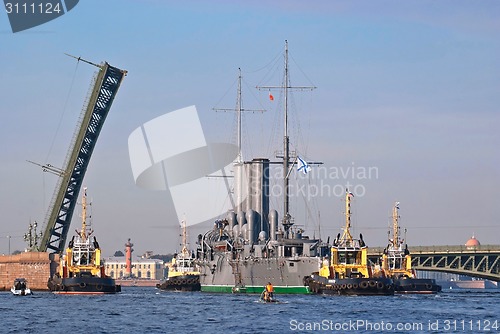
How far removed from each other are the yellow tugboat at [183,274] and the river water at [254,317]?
1721 inches

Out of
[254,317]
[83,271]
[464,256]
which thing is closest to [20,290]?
[83,271]

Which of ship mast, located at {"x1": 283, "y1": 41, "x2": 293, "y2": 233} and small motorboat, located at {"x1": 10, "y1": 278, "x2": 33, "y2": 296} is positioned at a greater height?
ship mast, located at {"x1": 283, "y1": 41, "x2": 293, "y2": 233}

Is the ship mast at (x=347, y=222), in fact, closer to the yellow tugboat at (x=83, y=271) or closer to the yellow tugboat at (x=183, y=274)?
the yellow tugboat at (x=83, y=271)

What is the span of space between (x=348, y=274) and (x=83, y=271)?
2431 centimetres

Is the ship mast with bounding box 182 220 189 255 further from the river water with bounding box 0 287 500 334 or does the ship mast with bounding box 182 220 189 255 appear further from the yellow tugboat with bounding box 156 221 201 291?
the river water with bounding box 0 287 500 334

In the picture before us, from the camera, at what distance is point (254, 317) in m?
60.3

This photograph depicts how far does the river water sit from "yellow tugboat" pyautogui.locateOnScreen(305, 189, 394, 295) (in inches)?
270

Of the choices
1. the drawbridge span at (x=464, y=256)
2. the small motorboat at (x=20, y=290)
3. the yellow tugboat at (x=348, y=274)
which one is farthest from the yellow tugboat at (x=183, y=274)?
the yellow tugboat at (x=348, y=274)

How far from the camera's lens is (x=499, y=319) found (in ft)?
197

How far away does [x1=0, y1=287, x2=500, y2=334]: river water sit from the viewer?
52.4 metres

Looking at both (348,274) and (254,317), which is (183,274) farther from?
(254,317)

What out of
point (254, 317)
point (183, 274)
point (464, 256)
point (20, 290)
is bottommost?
point (254, 317)

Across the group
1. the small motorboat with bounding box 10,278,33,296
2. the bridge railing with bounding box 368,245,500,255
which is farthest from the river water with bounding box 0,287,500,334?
the bridge railing with bounding box 368,245,500,255

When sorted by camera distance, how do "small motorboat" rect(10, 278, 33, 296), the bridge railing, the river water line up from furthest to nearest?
1. the bridge railing
2. "small motorboat" rect(10, 278, 33, 296)
3. the river water
